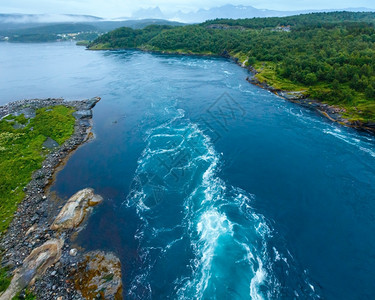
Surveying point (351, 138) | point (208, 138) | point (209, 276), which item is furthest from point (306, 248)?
point (351, 138)

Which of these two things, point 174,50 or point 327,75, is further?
point 174,50

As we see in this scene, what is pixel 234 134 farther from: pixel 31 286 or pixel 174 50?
pixel 174 50

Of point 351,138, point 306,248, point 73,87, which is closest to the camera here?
point 306,248

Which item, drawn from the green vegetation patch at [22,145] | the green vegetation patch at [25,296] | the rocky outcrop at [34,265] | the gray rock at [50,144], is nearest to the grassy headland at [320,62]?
the rocky outcrop at [34,265]

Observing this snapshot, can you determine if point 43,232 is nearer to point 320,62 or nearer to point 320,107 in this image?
point 320,107

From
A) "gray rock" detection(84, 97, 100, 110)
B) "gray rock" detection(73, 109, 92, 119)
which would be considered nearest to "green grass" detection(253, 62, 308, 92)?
"gray rock" detection(84, 97, 100, 110)

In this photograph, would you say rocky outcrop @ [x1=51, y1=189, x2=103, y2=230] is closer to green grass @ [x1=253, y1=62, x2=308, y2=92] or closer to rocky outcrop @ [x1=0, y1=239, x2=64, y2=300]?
rocky outcrop @ [x1=0, y1=239, x2=64, y2=300]

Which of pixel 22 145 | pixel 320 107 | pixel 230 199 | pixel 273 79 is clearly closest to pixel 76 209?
pixel 230 199

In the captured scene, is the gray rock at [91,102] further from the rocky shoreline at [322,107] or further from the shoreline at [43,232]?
the rocky shoreline at [322,107]
